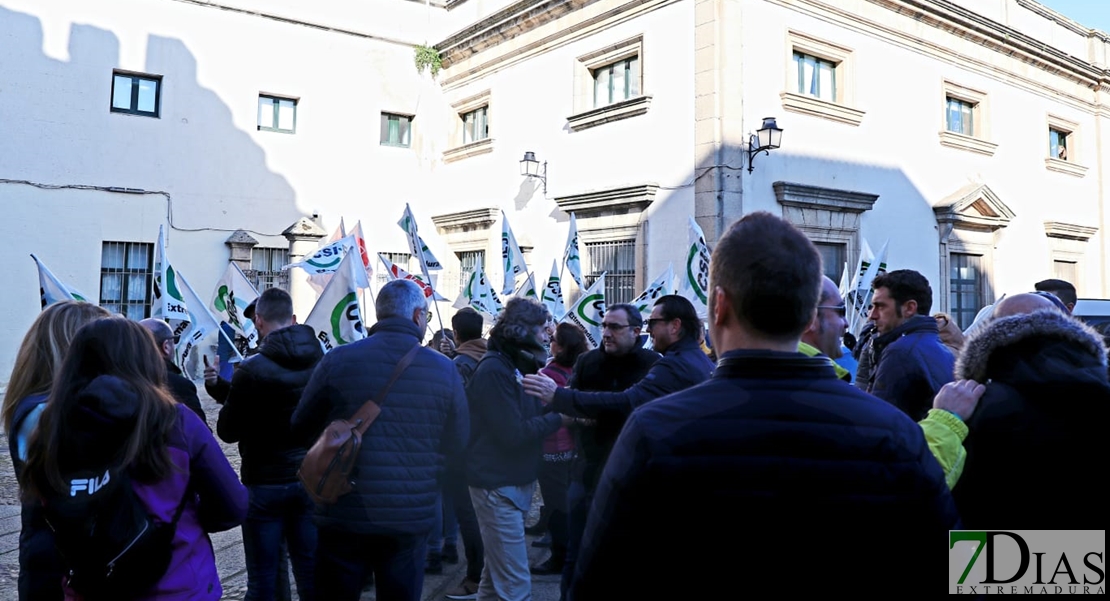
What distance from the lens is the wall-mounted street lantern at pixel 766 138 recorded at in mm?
11141

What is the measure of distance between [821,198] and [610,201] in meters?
3.24

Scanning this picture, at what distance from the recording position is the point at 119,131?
1452cm

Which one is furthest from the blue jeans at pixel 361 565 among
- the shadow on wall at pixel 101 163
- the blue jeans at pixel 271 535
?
the shadow on wall at pixel 101 163

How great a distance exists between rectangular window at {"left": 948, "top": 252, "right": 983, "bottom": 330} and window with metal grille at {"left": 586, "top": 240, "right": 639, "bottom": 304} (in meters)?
5.84

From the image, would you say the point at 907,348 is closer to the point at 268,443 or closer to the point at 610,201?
the point at 268,443

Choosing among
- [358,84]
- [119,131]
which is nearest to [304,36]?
[358,84]

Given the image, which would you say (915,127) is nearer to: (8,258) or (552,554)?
(552,554)

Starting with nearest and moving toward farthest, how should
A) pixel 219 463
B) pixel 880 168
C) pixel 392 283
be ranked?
1. pixel 219 463
2. pixel 392 283
3. pixel 880 168

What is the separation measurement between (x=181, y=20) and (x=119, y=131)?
237cm

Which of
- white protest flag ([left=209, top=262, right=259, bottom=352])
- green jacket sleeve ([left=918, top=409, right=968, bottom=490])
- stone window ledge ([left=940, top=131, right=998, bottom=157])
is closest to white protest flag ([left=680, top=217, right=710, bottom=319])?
white protest flag ([left=209, top=262, right=259, bottom=352])

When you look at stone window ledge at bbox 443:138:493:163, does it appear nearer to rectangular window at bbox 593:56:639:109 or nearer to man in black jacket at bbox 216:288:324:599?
rectangular window at bbox 593:56:639:109

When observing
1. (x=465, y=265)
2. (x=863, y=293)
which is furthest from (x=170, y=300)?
(x=465, y=265)

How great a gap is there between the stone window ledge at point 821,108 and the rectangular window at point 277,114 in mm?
9483

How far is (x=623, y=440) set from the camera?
150 cm
